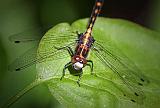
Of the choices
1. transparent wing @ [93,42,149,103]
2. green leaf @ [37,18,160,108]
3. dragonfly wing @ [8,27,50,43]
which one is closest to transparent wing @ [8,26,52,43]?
dragonfly wing @ [8,27,50,43]

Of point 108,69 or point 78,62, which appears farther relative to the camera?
point 78,62

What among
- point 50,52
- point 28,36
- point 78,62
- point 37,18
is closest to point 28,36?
point 28,36

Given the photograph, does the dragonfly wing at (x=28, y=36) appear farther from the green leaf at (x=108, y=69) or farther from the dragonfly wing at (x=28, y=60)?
the green leaf at (x=108, y=69)

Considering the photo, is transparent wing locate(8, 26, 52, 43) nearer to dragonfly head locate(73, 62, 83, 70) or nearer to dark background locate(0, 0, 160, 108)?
dark background locate(0, 0, 160, 108)

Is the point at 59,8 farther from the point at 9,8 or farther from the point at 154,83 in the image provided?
the point at 154,83

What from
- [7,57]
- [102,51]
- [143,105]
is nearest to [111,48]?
[102,51]

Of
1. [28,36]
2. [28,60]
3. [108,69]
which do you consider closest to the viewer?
[108,69]

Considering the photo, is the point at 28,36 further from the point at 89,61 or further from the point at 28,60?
the point at 89,61

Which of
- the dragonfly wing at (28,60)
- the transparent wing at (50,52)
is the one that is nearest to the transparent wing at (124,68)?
the transparent wing at (50,52)

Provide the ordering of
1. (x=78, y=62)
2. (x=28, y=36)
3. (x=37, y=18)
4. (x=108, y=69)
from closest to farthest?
1. (x=108, y=69)
2. (x=78, y=62)
3. (x=28, y=36)
4. (x=37, y=18)
